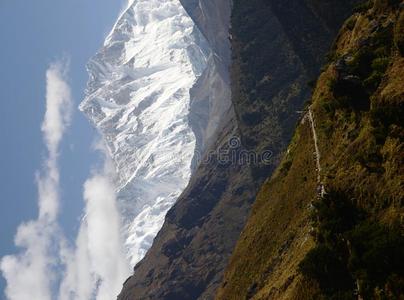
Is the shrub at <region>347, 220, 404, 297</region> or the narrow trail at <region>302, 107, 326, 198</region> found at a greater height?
the narrow trail at <region>302, 107, 326, 198</region>

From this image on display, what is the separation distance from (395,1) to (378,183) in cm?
1720

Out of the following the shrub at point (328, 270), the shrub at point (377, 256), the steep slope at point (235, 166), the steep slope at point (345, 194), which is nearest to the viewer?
the shrub at point (377, 256)

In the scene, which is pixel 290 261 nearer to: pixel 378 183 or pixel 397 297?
pixel 378 183

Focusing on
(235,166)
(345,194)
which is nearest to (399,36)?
(345,194)

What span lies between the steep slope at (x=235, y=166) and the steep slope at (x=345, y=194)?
1567 inches

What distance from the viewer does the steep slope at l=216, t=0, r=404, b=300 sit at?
102ft

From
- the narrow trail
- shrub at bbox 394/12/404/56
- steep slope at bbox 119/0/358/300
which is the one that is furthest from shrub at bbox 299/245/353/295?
steep slope at bbox 119/0/358/300

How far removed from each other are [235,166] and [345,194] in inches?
5233

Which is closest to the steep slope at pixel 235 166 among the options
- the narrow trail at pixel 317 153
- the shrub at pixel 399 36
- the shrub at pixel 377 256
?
the narrow trail at pixel 317 153

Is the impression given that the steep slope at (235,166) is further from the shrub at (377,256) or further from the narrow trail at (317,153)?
the shrub at (377,256)

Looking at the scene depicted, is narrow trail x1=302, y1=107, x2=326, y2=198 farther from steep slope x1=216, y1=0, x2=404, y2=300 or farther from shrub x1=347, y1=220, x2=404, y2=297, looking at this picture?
shrub x1=347, y1=220, x2=404, y2=297

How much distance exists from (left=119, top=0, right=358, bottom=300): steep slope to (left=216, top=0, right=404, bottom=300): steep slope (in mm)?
39791

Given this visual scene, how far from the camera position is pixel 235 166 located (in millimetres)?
167875

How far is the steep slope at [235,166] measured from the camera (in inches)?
4636
